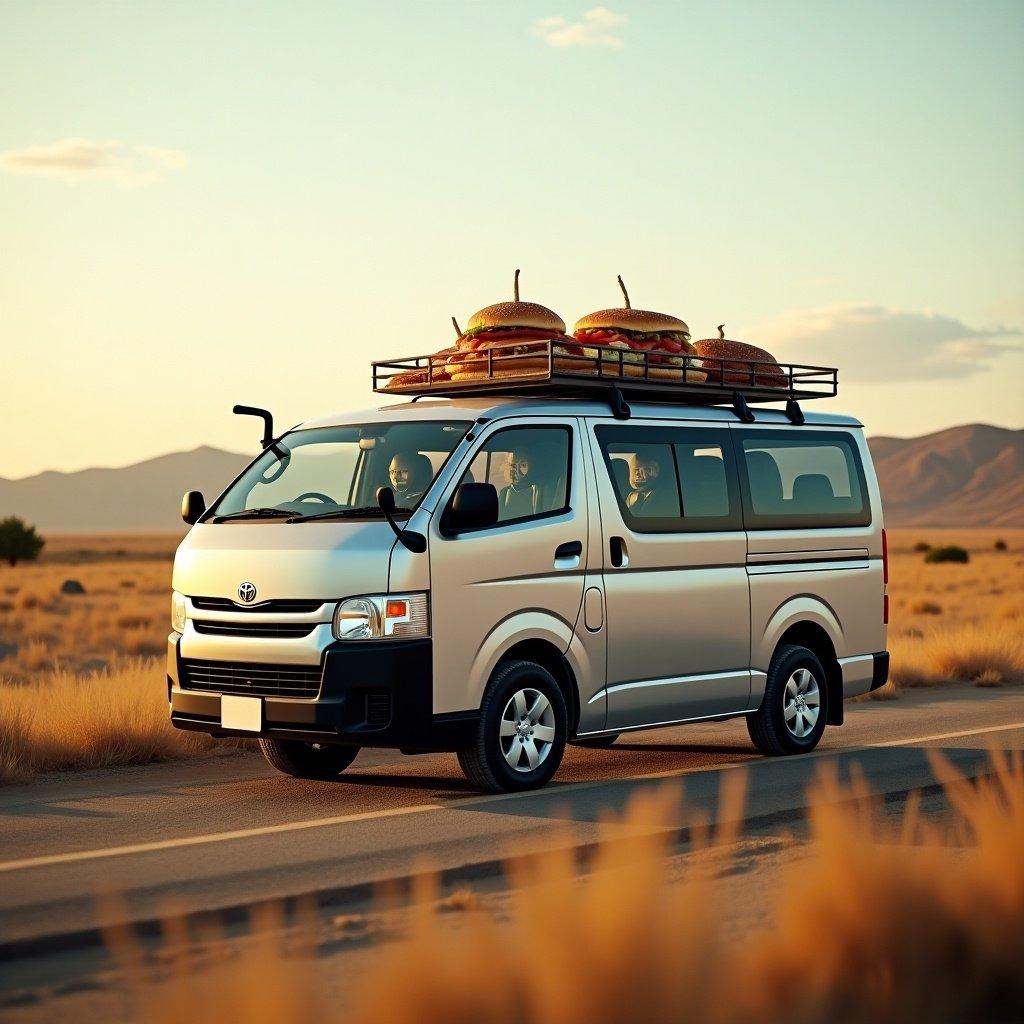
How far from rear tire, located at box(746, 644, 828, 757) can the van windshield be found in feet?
10.9

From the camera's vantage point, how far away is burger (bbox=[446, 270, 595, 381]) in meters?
10.9

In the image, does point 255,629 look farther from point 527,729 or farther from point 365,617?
point 527,729

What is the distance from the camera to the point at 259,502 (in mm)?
10594

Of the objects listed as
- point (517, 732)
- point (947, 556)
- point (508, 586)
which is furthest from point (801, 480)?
point (947, 556)

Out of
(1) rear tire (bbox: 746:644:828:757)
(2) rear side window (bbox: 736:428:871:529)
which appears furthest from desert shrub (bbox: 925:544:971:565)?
(1) rear tire (bbox: 746:644:828:757)

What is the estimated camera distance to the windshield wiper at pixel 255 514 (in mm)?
10195

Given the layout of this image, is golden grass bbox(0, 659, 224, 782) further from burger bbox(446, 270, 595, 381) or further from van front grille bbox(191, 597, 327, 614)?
burger bbox(446, 270, 595, 381)

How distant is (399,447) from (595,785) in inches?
96.4

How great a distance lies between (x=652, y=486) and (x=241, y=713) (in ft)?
10.3

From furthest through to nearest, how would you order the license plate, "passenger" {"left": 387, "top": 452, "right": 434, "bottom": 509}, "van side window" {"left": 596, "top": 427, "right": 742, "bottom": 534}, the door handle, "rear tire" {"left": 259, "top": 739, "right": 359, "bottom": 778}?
"rear tire" {"left": 259, "top": 739, "right": 359, "bottom": 778}
"van side window" {"left": 596, "top": 427, "right": 742, "bottom": 534}
the door handle
"passenger" {"left": 387, "top": 452, "right": 434, "bottom": 509}
the license plate

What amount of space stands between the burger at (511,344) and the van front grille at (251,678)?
103 inches

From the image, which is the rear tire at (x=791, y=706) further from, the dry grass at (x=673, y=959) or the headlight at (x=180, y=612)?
the dry grass at (x=673, y=959)

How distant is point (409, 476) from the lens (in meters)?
10.2

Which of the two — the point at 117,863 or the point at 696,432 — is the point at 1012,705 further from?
the point at 117,863
